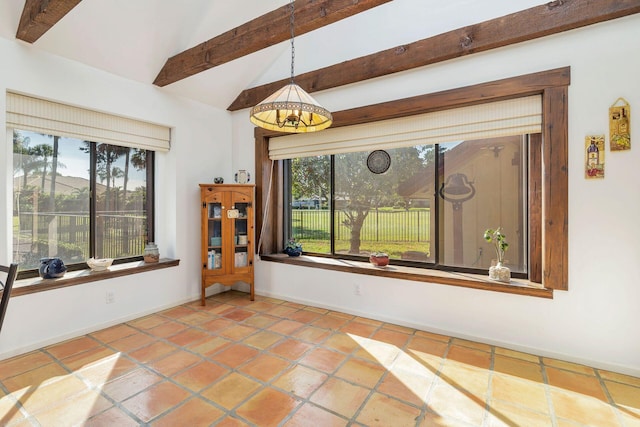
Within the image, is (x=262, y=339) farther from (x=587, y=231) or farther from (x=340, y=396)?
(x=587, y=231)

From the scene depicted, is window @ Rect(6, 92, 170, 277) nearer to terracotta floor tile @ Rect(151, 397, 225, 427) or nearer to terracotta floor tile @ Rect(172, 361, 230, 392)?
terracotta floor tile @ Rect(172, 361, 230, 392)

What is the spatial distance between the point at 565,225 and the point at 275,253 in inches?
130

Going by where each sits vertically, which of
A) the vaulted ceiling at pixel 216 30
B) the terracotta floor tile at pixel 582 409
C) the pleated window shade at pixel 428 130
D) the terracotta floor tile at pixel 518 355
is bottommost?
the terracotta floor tile at pixel 582 409

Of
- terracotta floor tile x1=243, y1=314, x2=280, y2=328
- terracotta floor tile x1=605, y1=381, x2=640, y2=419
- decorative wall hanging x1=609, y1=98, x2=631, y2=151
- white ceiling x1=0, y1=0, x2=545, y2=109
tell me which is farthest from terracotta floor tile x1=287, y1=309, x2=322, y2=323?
decorative wall hanging x1=609, y1=98, x2=631, y2=151

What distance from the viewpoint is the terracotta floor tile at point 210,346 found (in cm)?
270

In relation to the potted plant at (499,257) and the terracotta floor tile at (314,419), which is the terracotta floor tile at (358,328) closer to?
the terracotta floor tile at (314,419)

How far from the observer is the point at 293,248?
422 centimetres

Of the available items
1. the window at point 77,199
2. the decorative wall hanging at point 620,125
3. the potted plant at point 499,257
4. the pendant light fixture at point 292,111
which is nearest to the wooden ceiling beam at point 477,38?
the decorative wall hanging at point 620,125

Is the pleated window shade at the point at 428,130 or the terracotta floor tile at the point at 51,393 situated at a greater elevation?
the pleated window shade at the point at 428,130

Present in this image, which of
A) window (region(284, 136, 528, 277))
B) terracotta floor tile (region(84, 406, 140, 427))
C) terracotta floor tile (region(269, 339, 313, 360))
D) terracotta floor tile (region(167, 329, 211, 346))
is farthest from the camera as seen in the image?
window (region(284, 136, 528, 277))

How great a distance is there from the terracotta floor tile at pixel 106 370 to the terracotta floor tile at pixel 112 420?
398mm

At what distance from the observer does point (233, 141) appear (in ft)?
14.9

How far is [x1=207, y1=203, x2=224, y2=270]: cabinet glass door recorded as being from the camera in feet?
13.0

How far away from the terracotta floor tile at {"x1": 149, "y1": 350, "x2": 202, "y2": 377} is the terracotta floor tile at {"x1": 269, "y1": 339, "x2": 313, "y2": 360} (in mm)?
652
